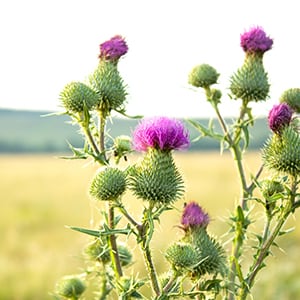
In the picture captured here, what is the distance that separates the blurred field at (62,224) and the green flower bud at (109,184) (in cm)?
9

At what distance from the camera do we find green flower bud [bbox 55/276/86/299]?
139 inches

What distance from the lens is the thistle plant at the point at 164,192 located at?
2.77 meters

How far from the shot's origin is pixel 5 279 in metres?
12.3

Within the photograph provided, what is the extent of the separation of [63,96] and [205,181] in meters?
26.8

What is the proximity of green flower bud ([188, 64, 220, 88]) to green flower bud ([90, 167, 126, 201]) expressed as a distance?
137cm

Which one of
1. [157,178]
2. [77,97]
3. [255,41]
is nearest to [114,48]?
[77,97]

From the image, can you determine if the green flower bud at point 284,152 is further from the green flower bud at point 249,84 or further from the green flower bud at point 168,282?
the green flower bud at point 168,282

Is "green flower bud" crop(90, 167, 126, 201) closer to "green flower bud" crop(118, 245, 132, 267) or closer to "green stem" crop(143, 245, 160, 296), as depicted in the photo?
"green stem" crop(143, 245, 160, 296)

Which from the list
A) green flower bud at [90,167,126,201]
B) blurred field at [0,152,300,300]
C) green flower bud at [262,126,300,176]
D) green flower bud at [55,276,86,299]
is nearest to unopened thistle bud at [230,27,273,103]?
green flower bud at [262,126,300,176]

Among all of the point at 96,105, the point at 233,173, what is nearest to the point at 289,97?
the point at 96,105

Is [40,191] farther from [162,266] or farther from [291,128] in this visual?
[291,128]

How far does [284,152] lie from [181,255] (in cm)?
80

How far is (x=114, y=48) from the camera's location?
3.58 metres

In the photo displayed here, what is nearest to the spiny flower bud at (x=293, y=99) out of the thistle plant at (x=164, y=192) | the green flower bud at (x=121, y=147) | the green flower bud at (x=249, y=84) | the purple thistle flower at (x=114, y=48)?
the thistle plant at (x=164, y=192)
